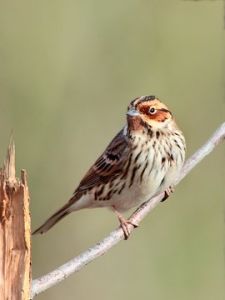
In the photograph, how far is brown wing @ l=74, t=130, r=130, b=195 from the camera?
530 centimetres

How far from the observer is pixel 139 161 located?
5.21m

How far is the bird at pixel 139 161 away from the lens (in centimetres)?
506

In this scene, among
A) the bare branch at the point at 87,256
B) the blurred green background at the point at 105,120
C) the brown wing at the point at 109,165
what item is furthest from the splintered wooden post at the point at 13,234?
the blurred green background at the point at 105,120

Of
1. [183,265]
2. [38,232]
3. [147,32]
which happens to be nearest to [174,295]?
[183,265]

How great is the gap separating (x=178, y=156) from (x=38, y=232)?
2.86 ft

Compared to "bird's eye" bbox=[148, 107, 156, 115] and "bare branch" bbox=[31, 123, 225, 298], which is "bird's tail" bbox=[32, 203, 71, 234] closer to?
"bird's eye" bbox=[148, 107, 156, 115]

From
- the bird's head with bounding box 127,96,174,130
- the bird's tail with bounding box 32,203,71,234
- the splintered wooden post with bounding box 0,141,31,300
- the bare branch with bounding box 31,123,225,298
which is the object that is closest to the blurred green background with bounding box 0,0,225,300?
the bird's tail with bounding box 32,203,71,234

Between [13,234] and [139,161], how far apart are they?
2.33m

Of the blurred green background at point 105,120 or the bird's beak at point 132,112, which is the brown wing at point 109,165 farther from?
the blurred green background at point 105,120

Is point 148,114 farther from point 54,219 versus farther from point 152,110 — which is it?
point 54,219

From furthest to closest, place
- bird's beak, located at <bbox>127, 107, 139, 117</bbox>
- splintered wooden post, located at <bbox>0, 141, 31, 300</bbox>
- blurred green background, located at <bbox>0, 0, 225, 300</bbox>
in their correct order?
1. blurred green background, located at <bbox>0, 0, 225, 300</bbox>
2. bird's beak, located at <bbox>127, 107, 139, 117</bbox>
3. splintered wooden post, located at <bbox>0, 141, 31, 300</bbox>

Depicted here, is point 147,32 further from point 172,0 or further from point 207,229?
point 207,229

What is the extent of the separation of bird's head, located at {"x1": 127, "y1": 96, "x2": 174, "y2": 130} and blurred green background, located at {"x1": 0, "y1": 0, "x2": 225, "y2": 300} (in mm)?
876

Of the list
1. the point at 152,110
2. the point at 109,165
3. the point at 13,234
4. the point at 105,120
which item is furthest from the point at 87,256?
the point at 105,120
